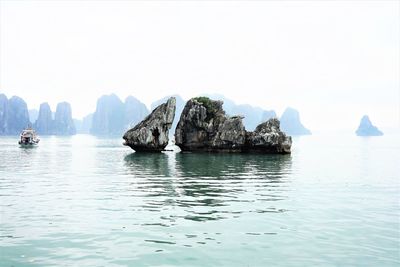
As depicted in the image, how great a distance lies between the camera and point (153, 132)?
73938 mm

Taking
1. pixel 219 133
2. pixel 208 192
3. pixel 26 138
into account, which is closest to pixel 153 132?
pixel 219 133

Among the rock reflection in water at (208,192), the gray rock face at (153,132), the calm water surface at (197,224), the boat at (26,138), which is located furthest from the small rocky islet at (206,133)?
the boat at (26,138)

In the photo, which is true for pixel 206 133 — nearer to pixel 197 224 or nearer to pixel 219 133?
pixel 219 133

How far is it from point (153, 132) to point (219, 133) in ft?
39.8

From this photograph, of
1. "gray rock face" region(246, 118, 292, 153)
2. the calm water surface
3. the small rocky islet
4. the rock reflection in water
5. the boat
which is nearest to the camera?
the calm water surface

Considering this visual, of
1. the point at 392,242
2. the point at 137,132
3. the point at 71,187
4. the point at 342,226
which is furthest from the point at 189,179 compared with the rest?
the point at 137,132

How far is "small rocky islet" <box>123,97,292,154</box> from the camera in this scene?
71875mm

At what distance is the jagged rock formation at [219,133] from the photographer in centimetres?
7144

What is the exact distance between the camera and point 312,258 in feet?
42.2

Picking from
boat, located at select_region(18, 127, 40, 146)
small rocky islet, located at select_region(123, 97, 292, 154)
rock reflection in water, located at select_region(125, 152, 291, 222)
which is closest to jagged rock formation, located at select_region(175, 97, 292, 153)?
small rocky islet, located at select_region(123, 97, 292, 154)

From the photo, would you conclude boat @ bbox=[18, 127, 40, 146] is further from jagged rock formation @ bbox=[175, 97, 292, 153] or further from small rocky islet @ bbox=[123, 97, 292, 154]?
jagged rock formation @ bbox=[175, 97, 292, 153]

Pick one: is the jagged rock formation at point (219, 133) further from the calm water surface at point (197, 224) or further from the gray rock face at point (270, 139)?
the calm water surface at point (197, 224)

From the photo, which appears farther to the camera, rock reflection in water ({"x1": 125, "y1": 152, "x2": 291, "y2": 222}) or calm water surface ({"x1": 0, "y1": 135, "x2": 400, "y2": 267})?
rock reflection in water ({"x1": 125, "y1": 152, "x2": 291, "y2": 222})

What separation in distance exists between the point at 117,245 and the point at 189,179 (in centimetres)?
2088
